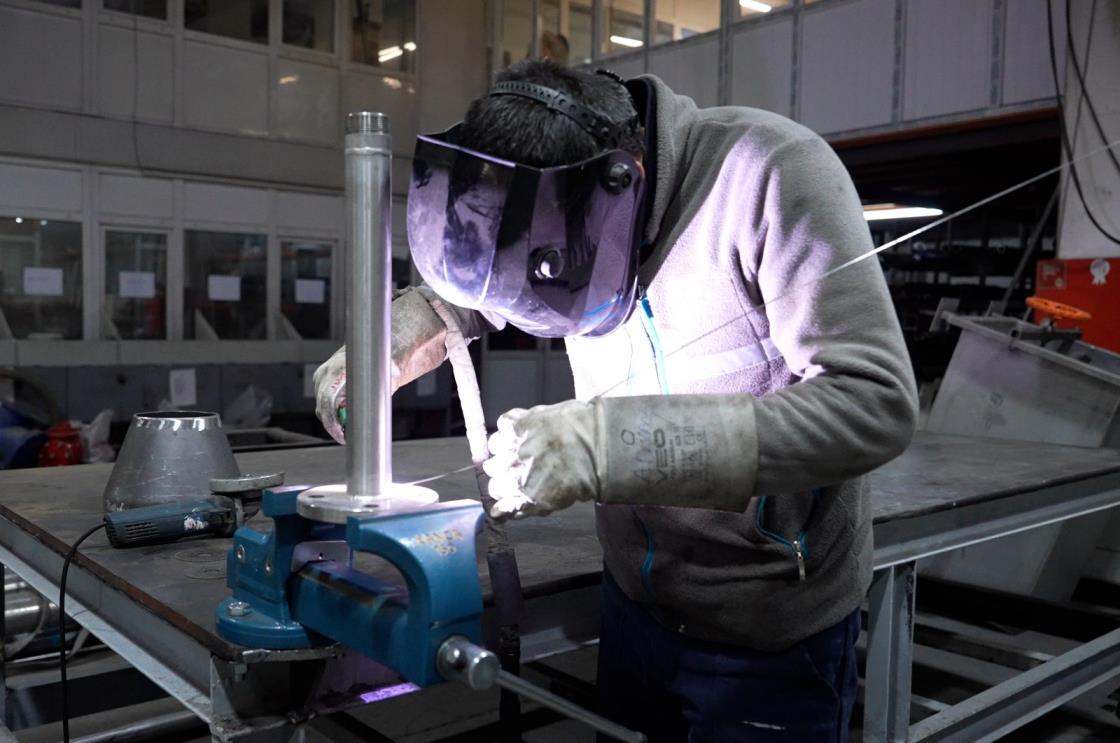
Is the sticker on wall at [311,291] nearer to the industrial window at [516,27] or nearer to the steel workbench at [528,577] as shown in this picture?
the industrial window at [516,27]

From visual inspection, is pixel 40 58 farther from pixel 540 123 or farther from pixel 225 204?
pixel 540 123

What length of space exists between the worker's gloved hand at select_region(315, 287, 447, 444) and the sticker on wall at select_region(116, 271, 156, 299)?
19.1 feet

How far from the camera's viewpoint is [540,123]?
95 centimetres

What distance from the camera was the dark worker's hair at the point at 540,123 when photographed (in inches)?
37.0

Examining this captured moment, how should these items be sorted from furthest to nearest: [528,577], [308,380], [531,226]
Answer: [308,380], [528,577], [531,226]

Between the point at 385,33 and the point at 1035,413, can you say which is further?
the point at 385,33

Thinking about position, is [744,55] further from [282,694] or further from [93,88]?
[282,694]

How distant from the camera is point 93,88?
6371 millimetres

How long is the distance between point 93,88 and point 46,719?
5.50 m

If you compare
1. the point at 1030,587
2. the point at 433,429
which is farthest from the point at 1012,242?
the point at 1030,587

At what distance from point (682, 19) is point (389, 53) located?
262cm

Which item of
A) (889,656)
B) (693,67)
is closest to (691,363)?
(889,656)

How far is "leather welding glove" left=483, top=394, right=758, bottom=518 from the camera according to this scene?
845 mm

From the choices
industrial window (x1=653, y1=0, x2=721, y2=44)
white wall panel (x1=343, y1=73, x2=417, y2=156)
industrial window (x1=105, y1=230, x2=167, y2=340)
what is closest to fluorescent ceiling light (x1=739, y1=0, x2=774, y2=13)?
industrial window (x1=653, y1=0, x2=721, y2=44)
